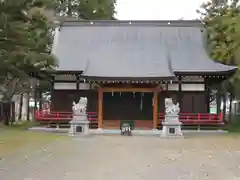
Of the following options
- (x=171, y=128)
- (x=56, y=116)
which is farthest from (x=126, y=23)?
(x=171, y=128)

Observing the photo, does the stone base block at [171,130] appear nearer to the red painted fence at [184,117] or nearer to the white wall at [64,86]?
the red painted fence at [184,117]

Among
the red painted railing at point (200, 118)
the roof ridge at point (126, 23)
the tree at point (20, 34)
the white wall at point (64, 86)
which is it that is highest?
the roof ridge at point (126, 23)

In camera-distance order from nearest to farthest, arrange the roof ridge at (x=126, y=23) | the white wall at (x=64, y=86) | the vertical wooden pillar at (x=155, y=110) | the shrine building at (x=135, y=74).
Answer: the vertical wooden pillar at (x=155, y=110)
the shrine building at (x=135, y=74)
the white wall at (x=64, y=86)
the roof ridge at (x=126, y=23)

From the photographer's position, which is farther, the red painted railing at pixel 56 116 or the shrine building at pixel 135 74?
the red painted railing at pixel 56 116

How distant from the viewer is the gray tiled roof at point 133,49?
24.1 m

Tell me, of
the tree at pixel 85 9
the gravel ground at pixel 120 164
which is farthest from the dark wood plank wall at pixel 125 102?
the tree at pixel 85 9

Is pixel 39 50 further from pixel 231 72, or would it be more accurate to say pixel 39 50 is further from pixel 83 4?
pixel 83 4

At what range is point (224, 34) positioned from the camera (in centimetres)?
2714

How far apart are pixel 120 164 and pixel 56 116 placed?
46.7 feet

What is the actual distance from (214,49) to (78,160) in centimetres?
1857

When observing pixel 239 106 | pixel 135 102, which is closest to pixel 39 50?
pixel 135 102

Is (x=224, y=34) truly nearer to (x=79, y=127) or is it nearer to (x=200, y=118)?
(x=200, y=118)

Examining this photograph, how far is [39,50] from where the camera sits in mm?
23312

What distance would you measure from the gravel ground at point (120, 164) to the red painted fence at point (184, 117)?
9845 millimetres
